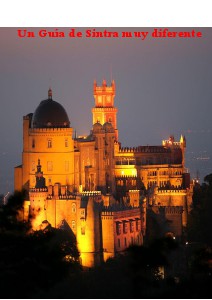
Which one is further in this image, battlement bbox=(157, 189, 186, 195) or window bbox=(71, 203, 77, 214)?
battlement bbox=(157, 189, 186, 195)

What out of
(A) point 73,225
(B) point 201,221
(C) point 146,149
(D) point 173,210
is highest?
(C) point 146,149

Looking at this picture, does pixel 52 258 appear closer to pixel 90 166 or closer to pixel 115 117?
pixel 90 166

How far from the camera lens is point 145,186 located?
88.6m

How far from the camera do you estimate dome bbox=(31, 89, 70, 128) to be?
272 ft

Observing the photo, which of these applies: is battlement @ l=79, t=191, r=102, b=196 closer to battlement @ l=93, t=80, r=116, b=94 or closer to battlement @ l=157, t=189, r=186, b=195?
battlement @ l=157, t=189, r=186, b=195

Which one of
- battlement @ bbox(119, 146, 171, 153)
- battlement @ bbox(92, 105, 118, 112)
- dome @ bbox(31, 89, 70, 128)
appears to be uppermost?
battlement @ bbox(92, 105, 118, 112)

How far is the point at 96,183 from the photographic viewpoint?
3361 inches

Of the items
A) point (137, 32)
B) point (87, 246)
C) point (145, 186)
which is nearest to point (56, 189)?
point (87, 246)

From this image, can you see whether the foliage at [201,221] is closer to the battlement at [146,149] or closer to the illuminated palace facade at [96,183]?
the illuminated palace facade at [96,183]

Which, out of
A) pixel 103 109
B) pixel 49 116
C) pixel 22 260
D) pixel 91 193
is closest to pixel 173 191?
pixel 91 193

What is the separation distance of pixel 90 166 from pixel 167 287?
2785 centimetres

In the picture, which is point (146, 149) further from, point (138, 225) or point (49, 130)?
point (138, 225)

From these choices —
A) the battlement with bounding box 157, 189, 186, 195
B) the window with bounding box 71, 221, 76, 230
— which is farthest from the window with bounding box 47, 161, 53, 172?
the battlement with bounding box 157, 189, 186, 195

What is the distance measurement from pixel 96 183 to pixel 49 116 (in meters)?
5.07
